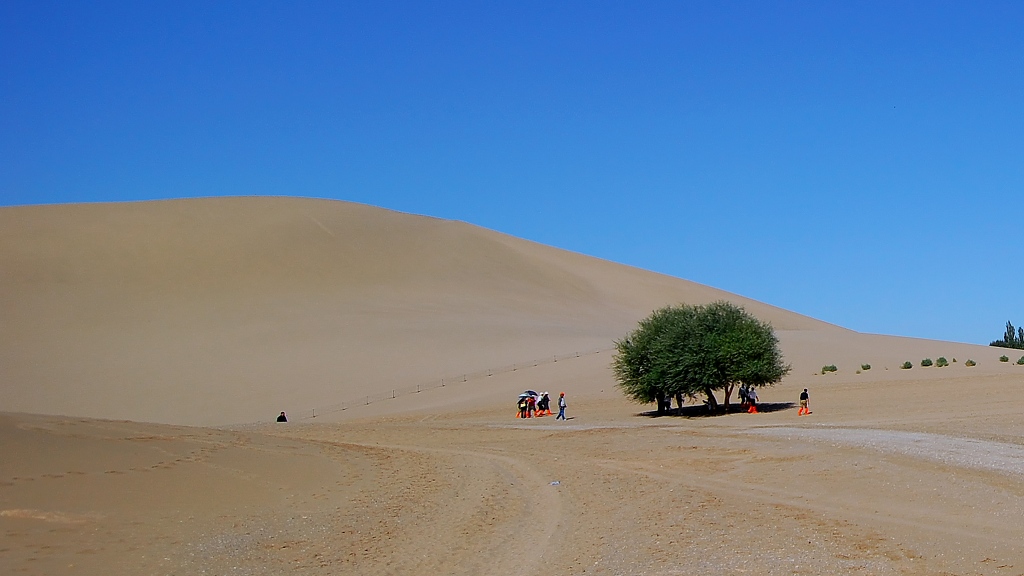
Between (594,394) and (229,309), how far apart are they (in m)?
39.6

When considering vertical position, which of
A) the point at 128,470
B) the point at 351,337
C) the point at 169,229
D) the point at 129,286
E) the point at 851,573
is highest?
the point at 169,229

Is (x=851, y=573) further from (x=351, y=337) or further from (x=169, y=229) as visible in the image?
(x=169, y=229)

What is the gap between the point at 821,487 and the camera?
17969mm

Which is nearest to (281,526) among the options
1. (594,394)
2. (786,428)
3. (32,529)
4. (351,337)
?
(32,529)

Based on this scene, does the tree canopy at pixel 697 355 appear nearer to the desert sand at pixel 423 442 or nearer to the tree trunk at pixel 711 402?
the tree trunk at pixel 711 402

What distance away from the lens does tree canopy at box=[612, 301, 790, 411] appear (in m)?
40.2

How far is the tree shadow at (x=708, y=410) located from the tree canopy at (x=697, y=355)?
45 centimetres

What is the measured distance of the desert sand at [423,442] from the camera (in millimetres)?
12992

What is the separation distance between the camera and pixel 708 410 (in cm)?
4119

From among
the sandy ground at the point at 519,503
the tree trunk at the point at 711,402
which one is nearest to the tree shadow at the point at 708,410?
the tree trunk at the point at 711,402

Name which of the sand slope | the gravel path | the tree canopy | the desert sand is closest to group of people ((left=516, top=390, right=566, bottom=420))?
the desert sand

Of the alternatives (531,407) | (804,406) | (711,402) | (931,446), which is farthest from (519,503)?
(531,407)

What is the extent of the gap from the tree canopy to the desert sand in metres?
1.66

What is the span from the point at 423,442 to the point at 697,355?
1256cm
